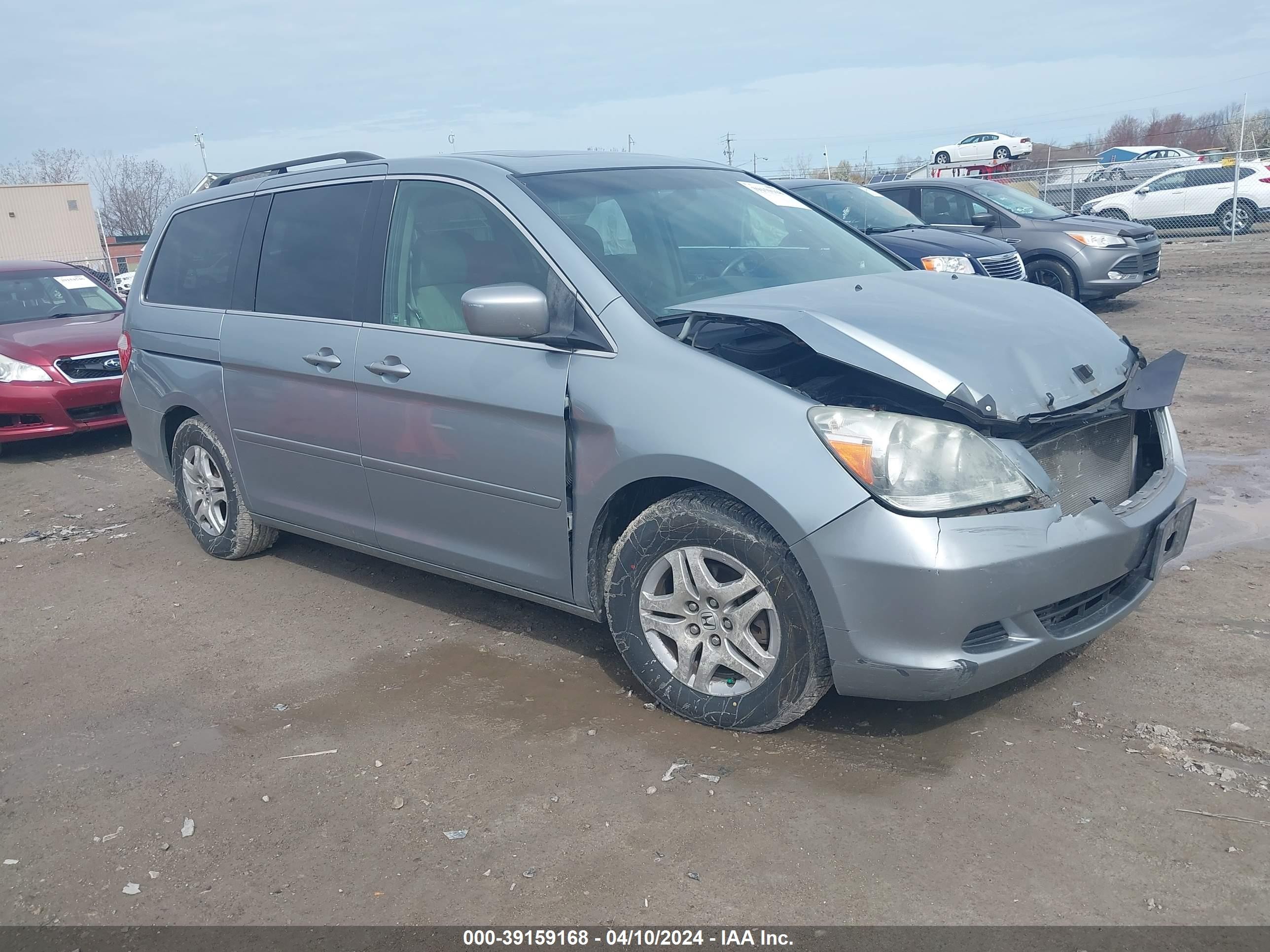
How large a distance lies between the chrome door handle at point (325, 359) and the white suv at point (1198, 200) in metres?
18.8

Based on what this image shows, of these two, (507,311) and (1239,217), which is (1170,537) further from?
(1239,217)

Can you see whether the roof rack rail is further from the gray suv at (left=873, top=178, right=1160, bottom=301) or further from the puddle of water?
the gray suv at (left=873, top=178, right=1160, bottom=301)

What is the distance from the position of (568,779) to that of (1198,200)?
21933 mm

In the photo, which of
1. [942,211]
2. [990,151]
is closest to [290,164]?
[942,211]

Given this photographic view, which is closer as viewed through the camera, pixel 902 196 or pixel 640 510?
pixel 640 510

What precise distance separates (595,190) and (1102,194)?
23953 millimetres

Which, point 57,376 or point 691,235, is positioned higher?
point 691,235

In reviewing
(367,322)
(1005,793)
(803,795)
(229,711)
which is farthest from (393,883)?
(367,322)

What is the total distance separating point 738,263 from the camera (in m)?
4.18

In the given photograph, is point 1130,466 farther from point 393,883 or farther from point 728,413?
point 393,883

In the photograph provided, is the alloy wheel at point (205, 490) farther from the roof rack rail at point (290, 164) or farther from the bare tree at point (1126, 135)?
the bare tree at point (1126, 135)

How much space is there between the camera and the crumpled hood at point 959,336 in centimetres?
317

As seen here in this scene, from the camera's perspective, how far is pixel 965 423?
10.3 ft

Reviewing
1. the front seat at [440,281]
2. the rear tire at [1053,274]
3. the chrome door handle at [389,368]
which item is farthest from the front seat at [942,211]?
the chrome door handle at [389,368]
